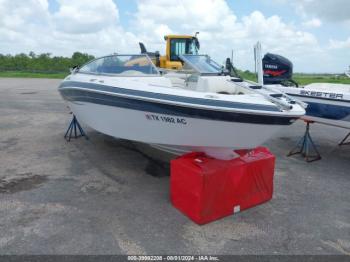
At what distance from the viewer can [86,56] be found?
34844 mm

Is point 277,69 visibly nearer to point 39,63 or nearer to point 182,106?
point 182,106

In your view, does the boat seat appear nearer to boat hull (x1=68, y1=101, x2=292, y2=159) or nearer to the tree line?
boat hull (x1=68, y1=101, x2=292, y2=159)

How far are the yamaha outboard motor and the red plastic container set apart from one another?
333cm

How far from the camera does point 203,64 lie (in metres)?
4.73

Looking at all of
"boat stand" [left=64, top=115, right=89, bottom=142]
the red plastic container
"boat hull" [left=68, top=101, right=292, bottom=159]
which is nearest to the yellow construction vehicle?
"boat stand" [left=64, top=115, right=89, bottom=142]

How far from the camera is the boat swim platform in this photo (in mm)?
2996

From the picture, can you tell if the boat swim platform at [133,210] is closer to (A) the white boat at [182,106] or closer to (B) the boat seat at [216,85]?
(A) the white boat at [182,106]

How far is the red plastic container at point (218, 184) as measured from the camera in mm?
3412

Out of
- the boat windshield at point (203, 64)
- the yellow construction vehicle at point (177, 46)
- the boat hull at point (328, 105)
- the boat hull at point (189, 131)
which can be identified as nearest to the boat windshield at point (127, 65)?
the boat windshield at point (203, 64)

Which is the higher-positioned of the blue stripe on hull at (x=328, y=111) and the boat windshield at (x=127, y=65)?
the boat windshield at (x=127, y=65)

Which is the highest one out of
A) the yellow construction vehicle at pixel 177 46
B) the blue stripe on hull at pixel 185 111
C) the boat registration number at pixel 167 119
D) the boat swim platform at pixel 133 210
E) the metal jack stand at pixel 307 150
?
the yellow construction vehicle at pixel 177 46

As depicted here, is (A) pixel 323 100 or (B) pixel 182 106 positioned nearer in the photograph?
(B) pixel 182 106

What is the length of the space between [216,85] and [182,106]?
894 mm

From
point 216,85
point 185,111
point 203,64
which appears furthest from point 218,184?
point 203,64
